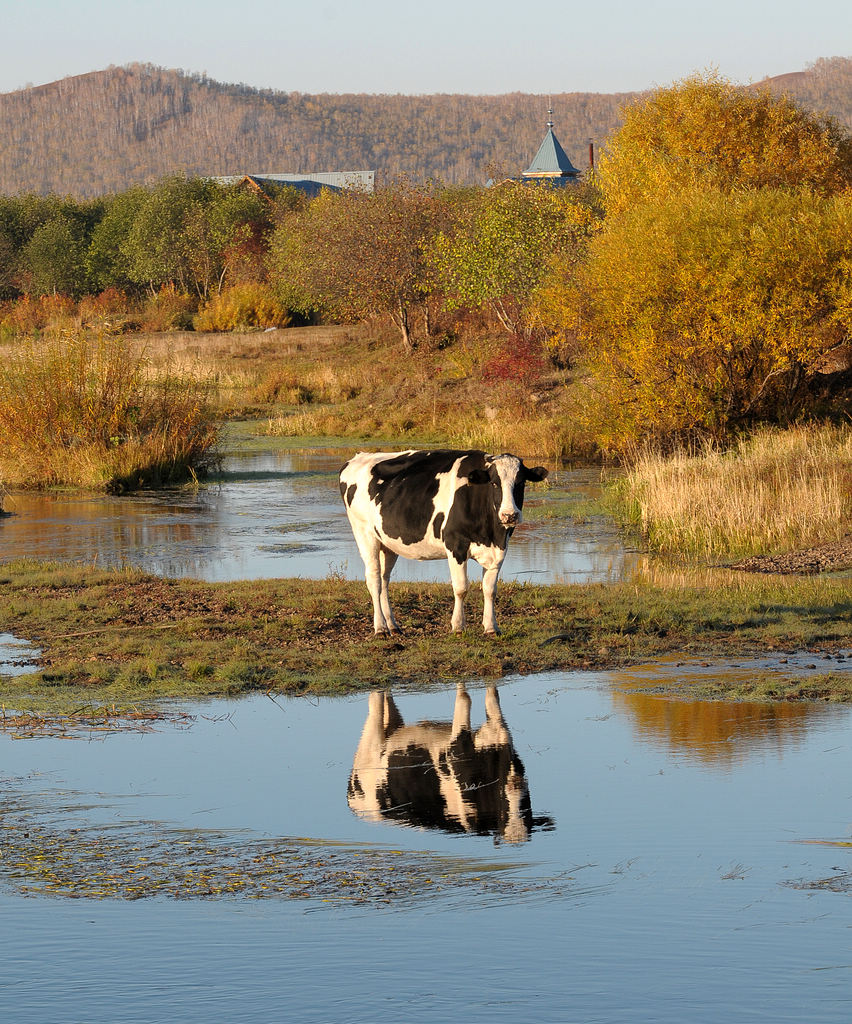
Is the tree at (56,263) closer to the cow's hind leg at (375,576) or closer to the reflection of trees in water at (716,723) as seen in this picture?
the cow's hind leg at (375,576)

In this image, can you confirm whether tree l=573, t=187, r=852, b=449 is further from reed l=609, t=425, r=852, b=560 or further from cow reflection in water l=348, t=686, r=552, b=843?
cow reflection in water l=348, t=686, r=552, b=843

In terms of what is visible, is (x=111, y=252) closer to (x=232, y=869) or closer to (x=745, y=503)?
(x=745, y=503)

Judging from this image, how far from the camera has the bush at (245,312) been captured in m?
65.6

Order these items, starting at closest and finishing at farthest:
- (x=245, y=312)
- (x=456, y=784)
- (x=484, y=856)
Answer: (x=484, y=856), (x=456, y=784), (x=245, y=312)

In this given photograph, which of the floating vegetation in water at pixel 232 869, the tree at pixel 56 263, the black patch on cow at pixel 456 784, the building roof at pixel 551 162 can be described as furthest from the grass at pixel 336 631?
the building roof at pixel 551 162

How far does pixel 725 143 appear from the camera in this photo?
41031 millimetres

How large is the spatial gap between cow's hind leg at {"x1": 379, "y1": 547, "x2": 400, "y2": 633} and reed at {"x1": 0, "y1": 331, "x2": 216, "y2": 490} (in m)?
15.8

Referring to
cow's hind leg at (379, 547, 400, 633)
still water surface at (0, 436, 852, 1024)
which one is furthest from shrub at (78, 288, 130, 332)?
still water surface at (0, 436, 852, 1024)

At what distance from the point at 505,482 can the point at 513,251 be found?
109ft

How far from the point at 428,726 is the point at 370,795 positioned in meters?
1.82

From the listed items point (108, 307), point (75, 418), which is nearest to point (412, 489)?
point (75, 418)

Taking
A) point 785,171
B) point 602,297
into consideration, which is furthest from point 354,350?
point 602,297

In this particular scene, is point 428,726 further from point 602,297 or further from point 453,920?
point 602,297

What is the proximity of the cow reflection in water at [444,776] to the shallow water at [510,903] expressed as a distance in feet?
0.36
